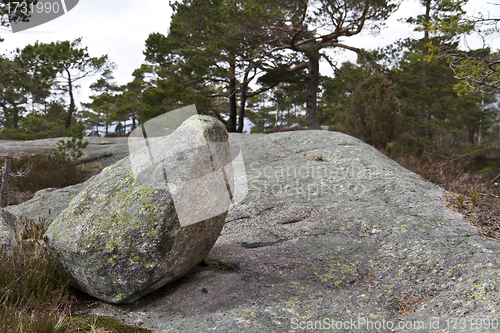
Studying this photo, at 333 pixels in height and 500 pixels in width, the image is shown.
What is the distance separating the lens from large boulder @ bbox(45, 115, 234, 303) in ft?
8.11

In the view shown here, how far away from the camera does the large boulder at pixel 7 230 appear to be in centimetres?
307

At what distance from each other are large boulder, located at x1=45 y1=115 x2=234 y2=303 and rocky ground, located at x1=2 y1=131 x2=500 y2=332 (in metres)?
0.29

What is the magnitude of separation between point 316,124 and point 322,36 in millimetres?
4260

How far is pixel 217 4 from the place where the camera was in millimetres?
15383

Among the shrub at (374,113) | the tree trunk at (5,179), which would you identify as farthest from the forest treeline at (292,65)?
the tree trunk at (5,179)

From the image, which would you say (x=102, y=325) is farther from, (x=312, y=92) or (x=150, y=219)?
(x=312, y=92)

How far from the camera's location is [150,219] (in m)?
2.45

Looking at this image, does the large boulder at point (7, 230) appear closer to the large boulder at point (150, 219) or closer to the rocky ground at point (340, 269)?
the large boulder at point (150, 219)

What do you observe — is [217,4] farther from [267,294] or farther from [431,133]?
[267,294]

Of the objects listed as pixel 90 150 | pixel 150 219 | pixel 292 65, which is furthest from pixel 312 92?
pixel 150 219

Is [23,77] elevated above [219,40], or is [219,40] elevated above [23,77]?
[219,40]

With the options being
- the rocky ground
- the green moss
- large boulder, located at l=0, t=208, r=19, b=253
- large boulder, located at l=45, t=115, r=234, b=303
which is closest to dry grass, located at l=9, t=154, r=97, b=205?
large boulder, located at l=0, t=208, r=19, b=253

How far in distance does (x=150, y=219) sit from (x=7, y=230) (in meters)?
1.97

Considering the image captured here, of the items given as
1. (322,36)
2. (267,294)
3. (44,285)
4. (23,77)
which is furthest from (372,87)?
(23,77)
